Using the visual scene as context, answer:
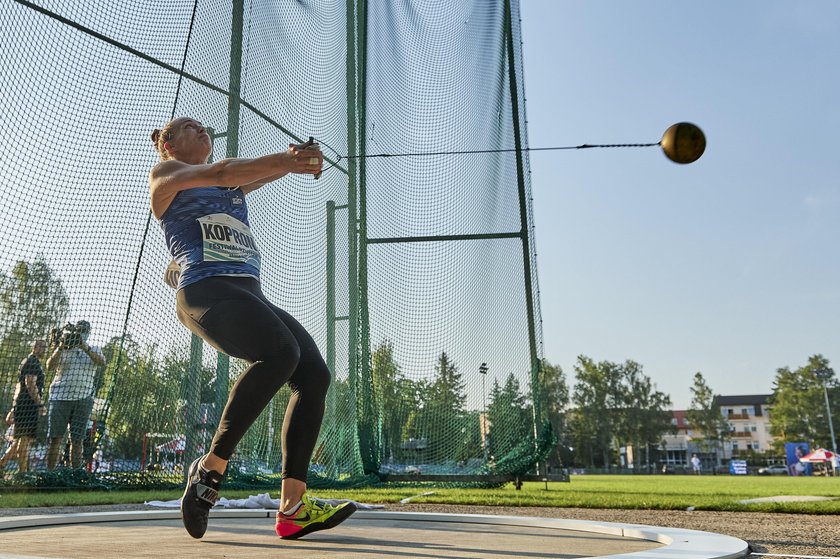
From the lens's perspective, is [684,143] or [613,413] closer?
[684,143]

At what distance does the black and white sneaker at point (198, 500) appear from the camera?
97.8 inches

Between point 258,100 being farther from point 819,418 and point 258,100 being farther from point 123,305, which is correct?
point 819,418

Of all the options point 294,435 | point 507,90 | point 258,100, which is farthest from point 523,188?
point 294,435

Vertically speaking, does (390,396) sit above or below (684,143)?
below

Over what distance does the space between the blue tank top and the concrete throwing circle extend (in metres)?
0.98

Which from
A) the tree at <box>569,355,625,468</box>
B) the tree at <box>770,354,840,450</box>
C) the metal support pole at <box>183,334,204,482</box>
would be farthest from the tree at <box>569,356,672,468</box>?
the metal support pole at <box>183,334,204,482</box>

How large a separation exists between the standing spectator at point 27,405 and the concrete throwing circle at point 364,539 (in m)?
2.75

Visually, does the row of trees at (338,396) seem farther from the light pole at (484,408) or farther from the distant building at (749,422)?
the distant building at (749,422)

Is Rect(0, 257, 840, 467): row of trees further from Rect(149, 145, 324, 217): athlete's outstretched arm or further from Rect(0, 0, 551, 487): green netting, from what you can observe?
Rect(149, 145, 324, 217): athlete's outstretched arm

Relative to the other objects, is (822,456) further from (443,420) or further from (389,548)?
(389,548)

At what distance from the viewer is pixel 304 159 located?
2451 millimetres

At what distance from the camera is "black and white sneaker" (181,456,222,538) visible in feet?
8.15

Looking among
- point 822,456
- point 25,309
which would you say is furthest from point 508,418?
point 822,456

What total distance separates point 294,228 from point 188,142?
13.3 feet
